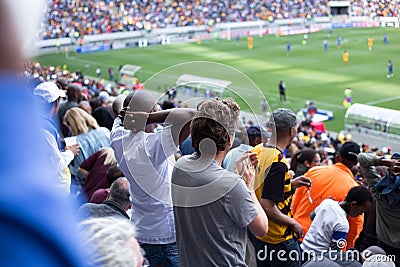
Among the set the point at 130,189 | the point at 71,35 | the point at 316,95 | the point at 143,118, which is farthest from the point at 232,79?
the point at 71,35

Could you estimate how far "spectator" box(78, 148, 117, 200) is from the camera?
4.18 metres

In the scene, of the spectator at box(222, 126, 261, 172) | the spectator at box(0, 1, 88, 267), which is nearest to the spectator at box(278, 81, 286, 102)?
the spectator at box(222, 126, 261, 172)

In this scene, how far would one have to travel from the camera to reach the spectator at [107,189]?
12.2ft

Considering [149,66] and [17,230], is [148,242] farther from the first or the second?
[149,66]

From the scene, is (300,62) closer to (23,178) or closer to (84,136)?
(84,136)

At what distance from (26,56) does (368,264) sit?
2.94m

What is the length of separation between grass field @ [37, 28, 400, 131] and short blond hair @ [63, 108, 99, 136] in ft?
44.9

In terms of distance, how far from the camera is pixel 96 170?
4238 millimetres

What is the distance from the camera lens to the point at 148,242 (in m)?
3.08

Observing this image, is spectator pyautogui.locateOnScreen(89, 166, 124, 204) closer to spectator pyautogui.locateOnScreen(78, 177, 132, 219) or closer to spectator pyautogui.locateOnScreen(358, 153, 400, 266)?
spectator pyautogui.locateOnScreen(78, 177, 132, 219)

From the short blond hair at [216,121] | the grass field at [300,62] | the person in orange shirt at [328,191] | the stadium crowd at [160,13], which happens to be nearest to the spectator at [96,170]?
the person in orange shirt at [328,191]

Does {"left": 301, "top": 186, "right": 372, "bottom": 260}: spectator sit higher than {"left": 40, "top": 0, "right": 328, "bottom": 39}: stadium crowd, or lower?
lower

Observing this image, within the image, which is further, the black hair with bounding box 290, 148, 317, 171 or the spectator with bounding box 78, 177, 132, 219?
the black hair with bounding box 290, 148, 317, 171

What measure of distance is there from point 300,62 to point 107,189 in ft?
86.8
